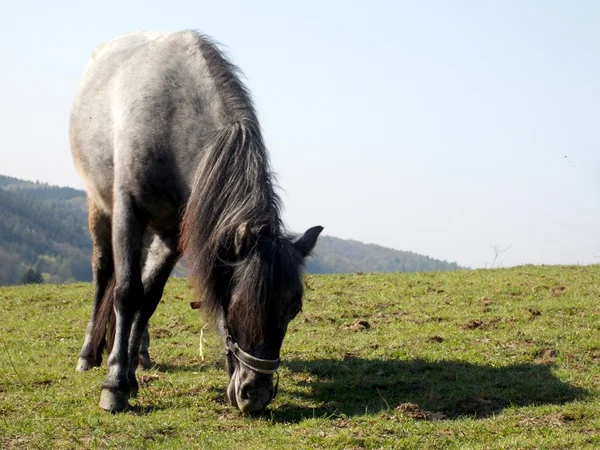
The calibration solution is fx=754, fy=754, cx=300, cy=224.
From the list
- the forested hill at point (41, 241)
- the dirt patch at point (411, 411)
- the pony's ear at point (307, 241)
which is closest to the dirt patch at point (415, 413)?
the dirt patch at point (411, 411)

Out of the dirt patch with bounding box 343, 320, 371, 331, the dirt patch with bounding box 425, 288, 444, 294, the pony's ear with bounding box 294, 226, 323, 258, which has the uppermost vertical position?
the pony's ear with bounding box 294, 226, 323, 258

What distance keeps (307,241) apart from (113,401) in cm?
199

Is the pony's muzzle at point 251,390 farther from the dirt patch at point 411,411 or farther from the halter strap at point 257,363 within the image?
the dirt patch at point 411,411

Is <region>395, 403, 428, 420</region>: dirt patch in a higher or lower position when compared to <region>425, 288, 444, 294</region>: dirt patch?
lower

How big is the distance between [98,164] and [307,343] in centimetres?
313

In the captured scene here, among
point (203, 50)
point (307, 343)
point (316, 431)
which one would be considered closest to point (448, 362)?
point (307, 343)

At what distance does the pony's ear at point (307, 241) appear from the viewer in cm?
573

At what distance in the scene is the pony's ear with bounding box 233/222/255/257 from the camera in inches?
211

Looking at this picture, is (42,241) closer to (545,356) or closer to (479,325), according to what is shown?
(479,325)

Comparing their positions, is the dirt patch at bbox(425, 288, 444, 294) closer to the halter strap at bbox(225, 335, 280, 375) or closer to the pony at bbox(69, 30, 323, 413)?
the pony at bbox(69, 30, 323, 413)

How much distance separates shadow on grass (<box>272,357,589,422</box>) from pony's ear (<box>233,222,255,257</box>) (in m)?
1.32

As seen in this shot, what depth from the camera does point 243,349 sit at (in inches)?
214

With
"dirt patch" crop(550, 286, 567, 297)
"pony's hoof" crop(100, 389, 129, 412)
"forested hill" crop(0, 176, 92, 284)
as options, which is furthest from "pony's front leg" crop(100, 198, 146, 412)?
"forested hill" crop(0, 176, 92, 284)

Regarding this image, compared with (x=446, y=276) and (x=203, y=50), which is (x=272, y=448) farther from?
(x=446, y=276)
